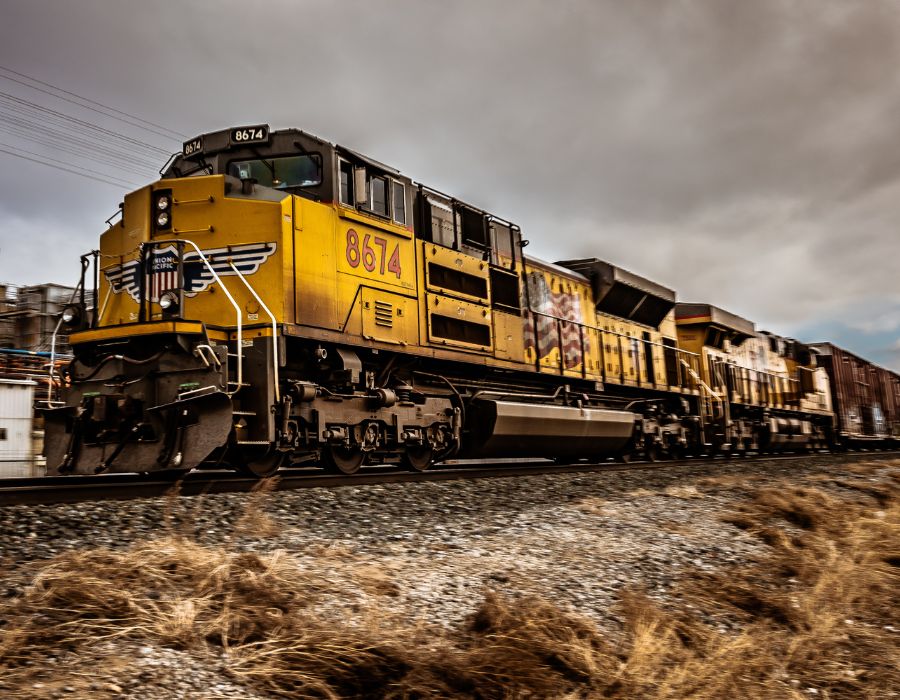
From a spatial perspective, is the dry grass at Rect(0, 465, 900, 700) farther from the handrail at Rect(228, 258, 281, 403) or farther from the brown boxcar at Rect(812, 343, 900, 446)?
the brown boxcar at Rect(812, 343, 900, 446)

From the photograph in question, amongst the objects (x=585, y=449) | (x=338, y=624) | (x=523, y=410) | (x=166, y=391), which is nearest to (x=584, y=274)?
(x=585, y=449)

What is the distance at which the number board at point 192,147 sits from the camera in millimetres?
8008

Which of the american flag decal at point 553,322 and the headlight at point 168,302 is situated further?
the american flag decal at point 553,322

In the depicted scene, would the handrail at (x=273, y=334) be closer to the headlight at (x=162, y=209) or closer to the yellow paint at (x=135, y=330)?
the yellow paint at (x=135, y=330)

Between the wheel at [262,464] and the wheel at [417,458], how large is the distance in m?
1.80

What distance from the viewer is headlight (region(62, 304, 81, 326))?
23.6ft

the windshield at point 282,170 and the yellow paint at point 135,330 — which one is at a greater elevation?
the windshield at point 282,170

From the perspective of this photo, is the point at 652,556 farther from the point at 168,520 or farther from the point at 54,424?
the point at 54,424

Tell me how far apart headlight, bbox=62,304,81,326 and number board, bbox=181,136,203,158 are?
7.00 feet

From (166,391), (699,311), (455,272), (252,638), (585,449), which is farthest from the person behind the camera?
(699,311)

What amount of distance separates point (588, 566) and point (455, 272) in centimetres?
594

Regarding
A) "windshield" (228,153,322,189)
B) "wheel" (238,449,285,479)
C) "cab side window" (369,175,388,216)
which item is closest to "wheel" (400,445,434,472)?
"wheel" (238,449,285,479)

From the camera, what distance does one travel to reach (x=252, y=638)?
8.00ft

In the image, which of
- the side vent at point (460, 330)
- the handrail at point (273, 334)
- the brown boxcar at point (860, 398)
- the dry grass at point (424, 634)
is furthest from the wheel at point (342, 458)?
the brown boxcar at point (860, 398)
